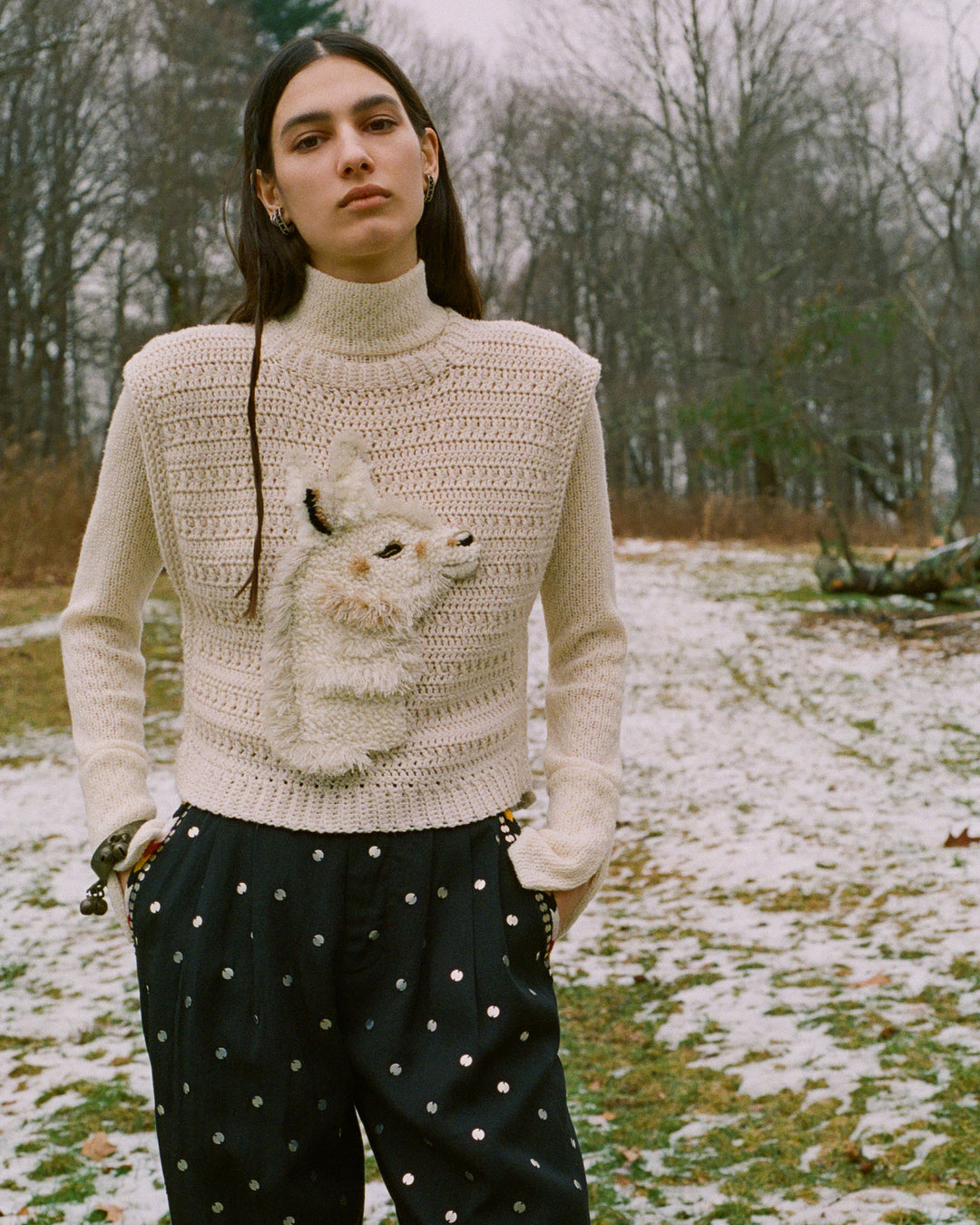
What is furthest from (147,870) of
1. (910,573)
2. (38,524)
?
(38,524)

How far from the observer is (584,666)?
5.88ft

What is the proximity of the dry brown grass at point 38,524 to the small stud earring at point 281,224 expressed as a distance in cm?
995

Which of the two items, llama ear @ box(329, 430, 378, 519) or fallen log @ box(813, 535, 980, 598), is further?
fallen log @ box(813, 535, 980, 598)

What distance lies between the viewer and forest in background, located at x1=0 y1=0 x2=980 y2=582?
14.4 metres

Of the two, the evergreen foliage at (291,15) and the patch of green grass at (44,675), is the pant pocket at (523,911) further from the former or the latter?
the evergreen foliage at (291,15)

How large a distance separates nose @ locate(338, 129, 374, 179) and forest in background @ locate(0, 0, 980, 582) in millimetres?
9433

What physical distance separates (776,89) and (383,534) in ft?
66.1

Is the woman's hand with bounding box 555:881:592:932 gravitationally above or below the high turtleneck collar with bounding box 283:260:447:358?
below

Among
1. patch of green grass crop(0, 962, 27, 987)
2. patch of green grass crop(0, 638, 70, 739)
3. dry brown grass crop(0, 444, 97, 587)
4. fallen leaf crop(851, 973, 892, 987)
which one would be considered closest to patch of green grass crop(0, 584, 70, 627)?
dry brown grass crop(0, 444, 97, 587)

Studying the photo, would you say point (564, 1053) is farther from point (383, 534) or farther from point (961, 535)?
point (961, 535)

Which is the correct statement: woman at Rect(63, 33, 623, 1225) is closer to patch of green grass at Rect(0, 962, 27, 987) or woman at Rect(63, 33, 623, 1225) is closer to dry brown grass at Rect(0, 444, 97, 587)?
patch of green grass at Rect(0, 962, 27, 987)

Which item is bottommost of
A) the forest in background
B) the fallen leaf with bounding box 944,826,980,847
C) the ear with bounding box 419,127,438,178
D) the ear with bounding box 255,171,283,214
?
the fallen leaf with bounding box 944,826,980,847

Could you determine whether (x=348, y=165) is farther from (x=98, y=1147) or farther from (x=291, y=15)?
(x=291, y=15)

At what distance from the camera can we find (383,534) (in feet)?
5.17
